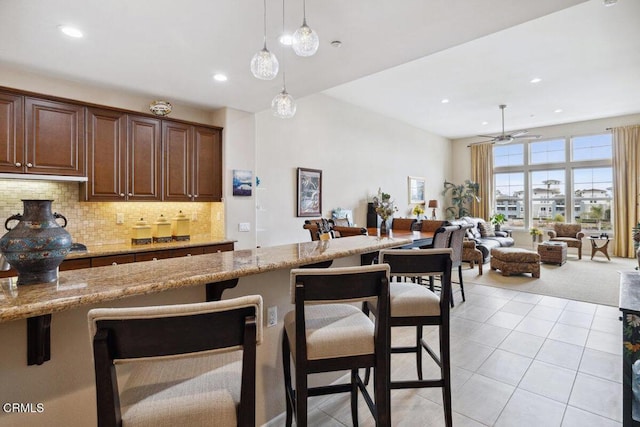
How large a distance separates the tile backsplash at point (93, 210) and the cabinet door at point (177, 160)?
0.29 meters

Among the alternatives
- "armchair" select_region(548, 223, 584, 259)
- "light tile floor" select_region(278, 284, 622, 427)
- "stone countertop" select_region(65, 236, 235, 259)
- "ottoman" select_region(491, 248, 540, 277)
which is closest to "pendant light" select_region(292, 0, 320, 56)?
"light tile floor" select_region(278, 284, 622, 427)

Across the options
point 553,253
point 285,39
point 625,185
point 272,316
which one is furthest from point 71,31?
point 625,185

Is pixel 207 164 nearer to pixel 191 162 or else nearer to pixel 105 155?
pixel 191 162

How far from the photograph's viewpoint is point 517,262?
550 centimetres

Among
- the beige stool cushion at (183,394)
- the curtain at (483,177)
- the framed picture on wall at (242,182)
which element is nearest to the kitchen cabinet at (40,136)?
the framed picture on wall at (242,182)

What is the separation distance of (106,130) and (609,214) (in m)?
10.9

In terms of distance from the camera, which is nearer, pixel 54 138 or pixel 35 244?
pixel 35 244

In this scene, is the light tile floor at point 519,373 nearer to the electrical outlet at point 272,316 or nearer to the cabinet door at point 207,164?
the electrical outlet at point 272,316

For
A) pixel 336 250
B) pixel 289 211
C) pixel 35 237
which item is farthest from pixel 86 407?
pixel 289 211

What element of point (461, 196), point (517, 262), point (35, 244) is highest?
point (461, 196)

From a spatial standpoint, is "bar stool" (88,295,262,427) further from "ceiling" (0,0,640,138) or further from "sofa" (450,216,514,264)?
"sofa" (450,216,514,264)

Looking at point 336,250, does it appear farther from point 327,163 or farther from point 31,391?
point 327,163

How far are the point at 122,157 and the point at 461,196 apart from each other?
923 centimetres

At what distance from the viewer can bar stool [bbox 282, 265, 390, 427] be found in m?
1.24
